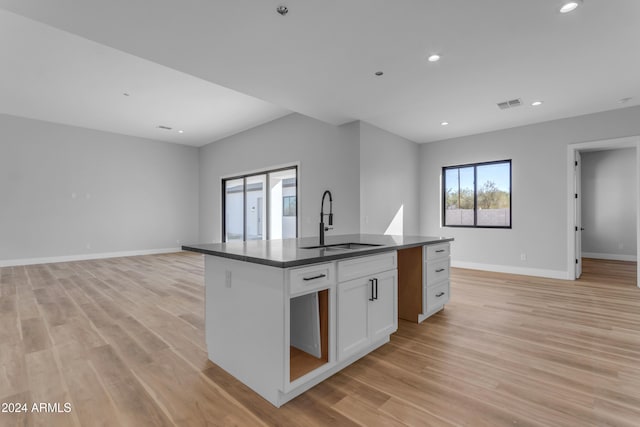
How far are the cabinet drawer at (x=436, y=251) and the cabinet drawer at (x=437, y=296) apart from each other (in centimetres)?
33

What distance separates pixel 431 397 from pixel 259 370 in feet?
3.47

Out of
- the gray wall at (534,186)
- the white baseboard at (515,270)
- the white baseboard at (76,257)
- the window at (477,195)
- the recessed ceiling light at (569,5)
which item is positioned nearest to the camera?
the recessed ceiling light at (569,5)

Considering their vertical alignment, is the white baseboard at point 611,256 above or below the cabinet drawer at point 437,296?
below

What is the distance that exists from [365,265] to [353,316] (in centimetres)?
38

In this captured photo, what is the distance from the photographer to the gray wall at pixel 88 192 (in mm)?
6426

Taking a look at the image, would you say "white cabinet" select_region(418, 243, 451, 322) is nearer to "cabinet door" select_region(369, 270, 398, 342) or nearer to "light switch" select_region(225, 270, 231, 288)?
"cabinet door" select_region(369, 270, 398, 342)

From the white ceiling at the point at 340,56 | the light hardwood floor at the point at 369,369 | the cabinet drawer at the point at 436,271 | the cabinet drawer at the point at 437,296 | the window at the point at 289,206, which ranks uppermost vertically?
the white ceiling at the point at 340,56

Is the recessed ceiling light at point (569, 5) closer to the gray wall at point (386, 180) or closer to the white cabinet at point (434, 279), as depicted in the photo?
the white cabinet at point (434, 279)

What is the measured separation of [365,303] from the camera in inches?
87.7

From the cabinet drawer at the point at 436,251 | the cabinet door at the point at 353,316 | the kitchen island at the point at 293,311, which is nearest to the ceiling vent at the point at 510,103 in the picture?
the cabinet drawer at the point at 436,251

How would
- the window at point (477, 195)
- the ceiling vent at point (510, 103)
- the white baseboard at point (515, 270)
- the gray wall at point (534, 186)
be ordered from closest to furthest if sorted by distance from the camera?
the ceiling vent at point (510, 103) < the gray wall at point (534, 186) < the white baseboard at point (515, 270) < the window at point (477, 195)

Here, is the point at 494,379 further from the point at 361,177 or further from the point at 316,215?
the point at 316,215

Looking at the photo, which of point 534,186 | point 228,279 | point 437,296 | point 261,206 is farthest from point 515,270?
point 228,279

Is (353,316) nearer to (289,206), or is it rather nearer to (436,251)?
(436,251)
